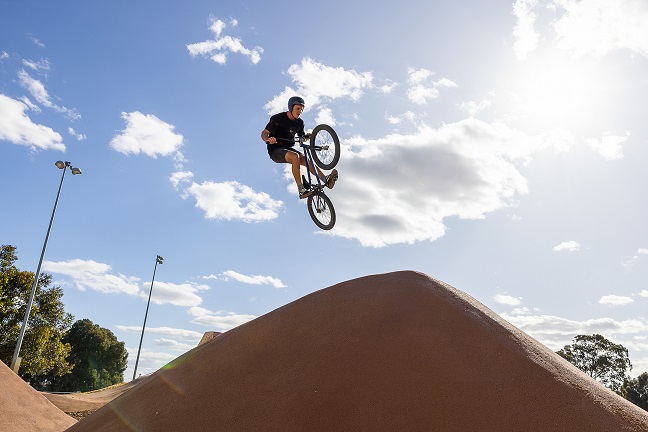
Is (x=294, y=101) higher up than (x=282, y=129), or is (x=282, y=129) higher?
(x=294, y=101)

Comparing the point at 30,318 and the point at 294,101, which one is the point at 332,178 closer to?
the point at 294,101

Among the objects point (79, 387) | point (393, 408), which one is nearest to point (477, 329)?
point (393, 408)

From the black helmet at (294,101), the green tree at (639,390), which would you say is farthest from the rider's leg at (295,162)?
the green tree at (639,390)

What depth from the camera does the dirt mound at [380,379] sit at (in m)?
6.39

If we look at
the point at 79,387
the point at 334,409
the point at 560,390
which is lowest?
the point at 79,387

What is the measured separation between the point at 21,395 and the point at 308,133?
12.0 meters

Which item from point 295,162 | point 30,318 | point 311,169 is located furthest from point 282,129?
point 30,318

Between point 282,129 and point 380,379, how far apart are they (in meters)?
6.51

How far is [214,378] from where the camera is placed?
8414 millimetres

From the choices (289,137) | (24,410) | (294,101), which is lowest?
(24,410)

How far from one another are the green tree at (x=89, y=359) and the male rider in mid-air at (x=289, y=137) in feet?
201

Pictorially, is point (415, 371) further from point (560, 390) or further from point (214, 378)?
point (214, 378)

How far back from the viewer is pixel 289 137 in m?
11.3

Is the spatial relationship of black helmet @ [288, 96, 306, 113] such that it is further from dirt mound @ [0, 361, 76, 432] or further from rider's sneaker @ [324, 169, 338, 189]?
dirt mound @ [0, 361, 76, 432]
